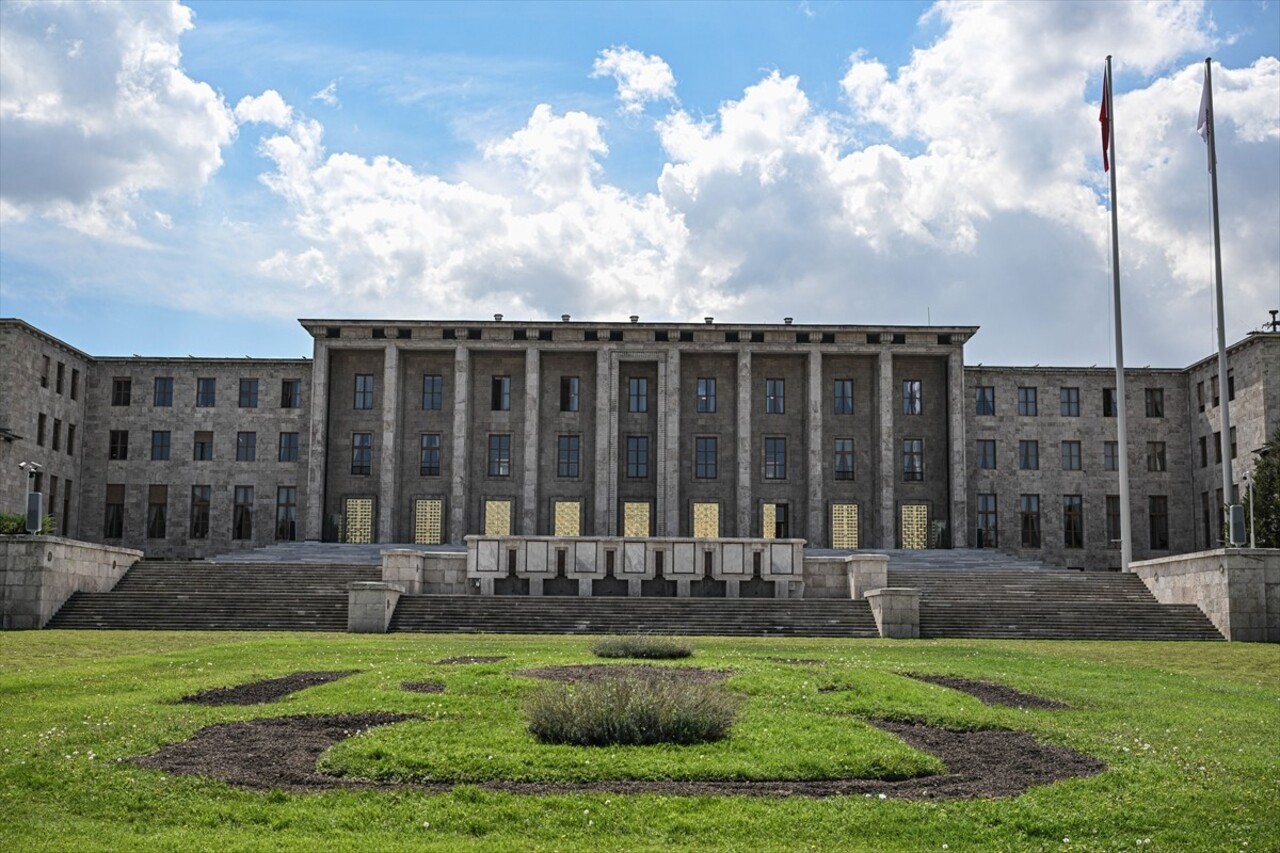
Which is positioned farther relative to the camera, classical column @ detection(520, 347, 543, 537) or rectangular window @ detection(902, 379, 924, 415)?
rectangular window @ detection(902, 379, 924, 415)

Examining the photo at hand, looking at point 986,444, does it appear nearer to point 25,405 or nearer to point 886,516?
point 886,516

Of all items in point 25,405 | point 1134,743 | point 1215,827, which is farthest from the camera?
point 25,405

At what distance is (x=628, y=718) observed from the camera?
13109mm

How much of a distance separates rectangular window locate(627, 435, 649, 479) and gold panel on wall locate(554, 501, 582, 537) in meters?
3.27

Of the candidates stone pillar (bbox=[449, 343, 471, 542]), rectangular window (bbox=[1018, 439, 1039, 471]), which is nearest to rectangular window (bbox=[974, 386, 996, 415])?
rectangular window (bbox=[1018, 439, 1039, 471])

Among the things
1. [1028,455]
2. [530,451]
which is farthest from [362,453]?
[1028,455]

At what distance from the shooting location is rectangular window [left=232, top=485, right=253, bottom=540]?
62.8 meters

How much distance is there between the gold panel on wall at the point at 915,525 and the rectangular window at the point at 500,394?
69.1ft

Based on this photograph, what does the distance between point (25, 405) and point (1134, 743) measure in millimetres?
54365

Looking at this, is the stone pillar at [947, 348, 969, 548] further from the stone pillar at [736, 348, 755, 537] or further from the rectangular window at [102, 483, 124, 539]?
the rectangular window at [102, 483, 124, 539]

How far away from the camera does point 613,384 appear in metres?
62.2

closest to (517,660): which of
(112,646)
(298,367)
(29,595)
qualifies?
(112,646)

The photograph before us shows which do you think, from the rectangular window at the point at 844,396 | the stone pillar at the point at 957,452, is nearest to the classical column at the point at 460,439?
the rectangular window at the point at 844,396

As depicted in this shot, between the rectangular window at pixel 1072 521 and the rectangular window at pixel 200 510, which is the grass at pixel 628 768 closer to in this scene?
the rectangular window at pixel 200 510
